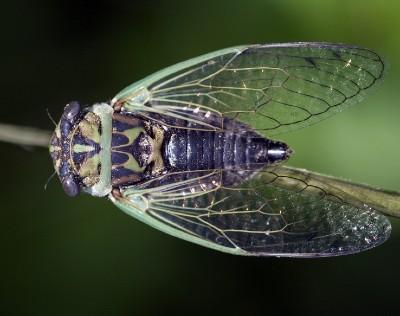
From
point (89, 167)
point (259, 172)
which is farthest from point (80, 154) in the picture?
point (259, 172)

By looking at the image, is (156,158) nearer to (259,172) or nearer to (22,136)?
(259,172)

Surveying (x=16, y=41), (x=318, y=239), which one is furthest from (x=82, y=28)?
(x=318, y=239)

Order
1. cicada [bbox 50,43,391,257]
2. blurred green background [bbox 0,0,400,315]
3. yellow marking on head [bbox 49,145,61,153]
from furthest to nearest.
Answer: blurred green background [bbox 0,0,400,315], yellow marking on head [bbox 49,145,61,153], cicada [bbox 50,43,391,257]

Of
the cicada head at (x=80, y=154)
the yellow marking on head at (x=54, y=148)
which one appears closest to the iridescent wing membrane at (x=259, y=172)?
the cicada head at (x=80, y=154)

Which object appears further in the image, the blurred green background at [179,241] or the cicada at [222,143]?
the blurred green background at [179,241]

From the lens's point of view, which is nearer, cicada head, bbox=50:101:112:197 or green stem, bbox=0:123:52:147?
green stem, bbox=0:123:52:147

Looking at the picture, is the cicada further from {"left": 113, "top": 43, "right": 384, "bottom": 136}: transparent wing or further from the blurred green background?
the blurred green background

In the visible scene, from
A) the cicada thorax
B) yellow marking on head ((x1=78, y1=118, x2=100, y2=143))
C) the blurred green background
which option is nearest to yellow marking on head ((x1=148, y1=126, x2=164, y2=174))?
the cicada thorax

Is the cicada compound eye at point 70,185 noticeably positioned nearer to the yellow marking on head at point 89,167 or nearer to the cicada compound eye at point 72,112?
the yellow marking on head at point 89,167
